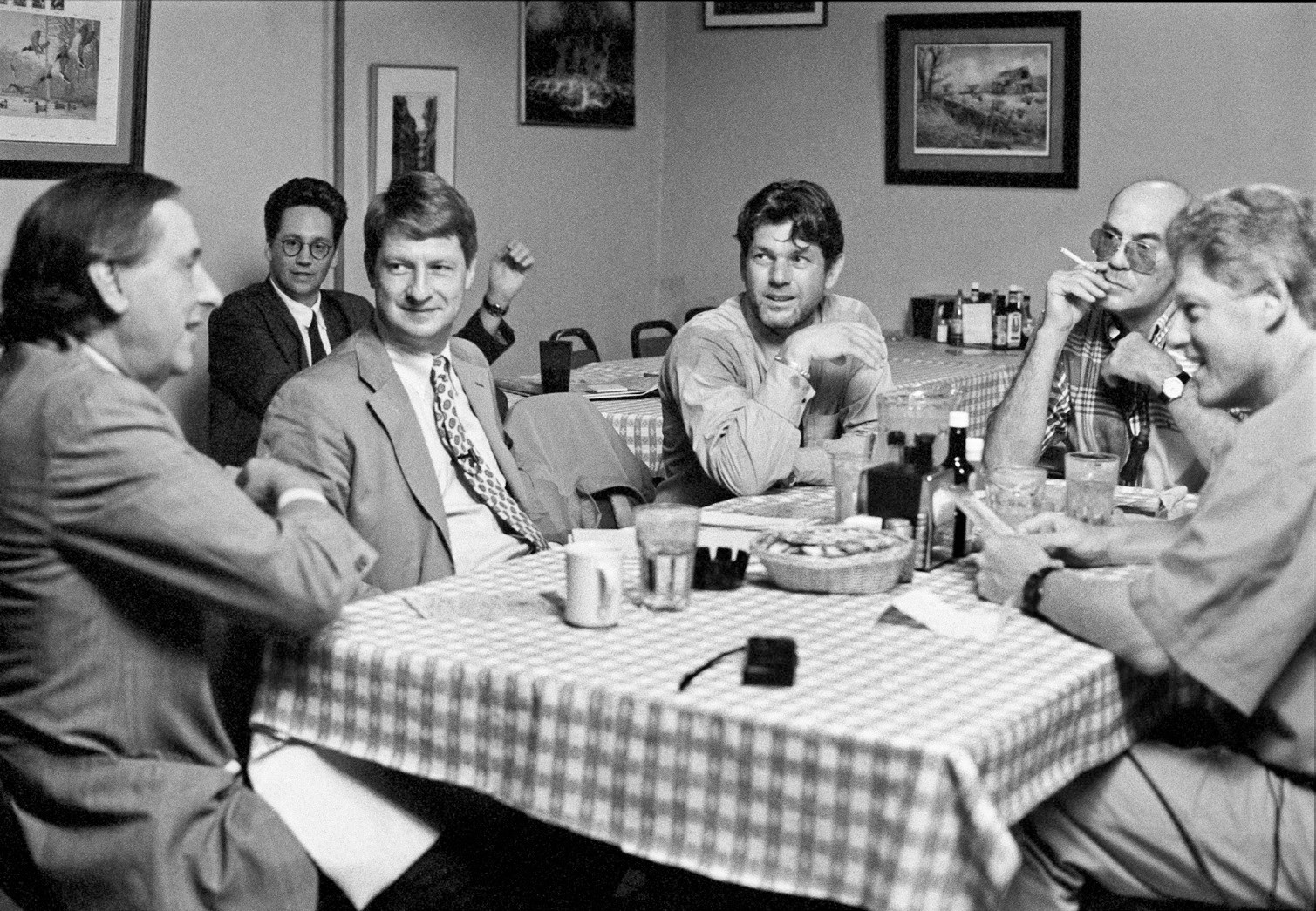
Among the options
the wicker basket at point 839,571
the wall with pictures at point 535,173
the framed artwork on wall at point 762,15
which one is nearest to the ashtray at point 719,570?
the wicker basket at point 839,571

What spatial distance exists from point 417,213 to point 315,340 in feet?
6.80

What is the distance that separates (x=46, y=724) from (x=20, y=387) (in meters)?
0.42

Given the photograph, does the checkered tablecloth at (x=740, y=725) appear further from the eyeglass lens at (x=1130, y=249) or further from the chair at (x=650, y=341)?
the chair at (x=650, y=341)

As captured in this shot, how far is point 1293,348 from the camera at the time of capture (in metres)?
2.08

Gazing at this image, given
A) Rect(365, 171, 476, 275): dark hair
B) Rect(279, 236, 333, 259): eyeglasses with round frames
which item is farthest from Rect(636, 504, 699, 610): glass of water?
Rect(279, 236, 333, 259): eyeglasses with round frames

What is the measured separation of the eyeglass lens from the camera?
3.37 metres

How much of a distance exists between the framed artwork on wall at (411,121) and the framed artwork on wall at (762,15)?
A: 1702 millimetres

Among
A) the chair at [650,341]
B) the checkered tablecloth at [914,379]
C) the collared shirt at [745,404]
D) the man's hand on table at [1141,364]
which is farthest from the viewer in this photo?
the chair at [650,341]

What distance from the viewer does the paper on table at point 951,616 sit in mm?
2156

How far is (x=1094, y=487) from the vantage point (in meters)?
2.70

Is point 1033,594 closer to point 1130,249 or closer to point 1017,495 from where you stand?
point 1017,495

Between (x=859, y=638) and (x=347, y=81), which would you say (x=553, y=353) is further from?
(x=859, y=638)

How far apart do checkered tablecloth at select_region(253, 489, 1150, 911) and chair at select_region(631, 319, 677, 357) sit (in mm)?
3984

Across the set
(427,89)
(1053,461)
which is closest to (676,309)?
(427,89)
